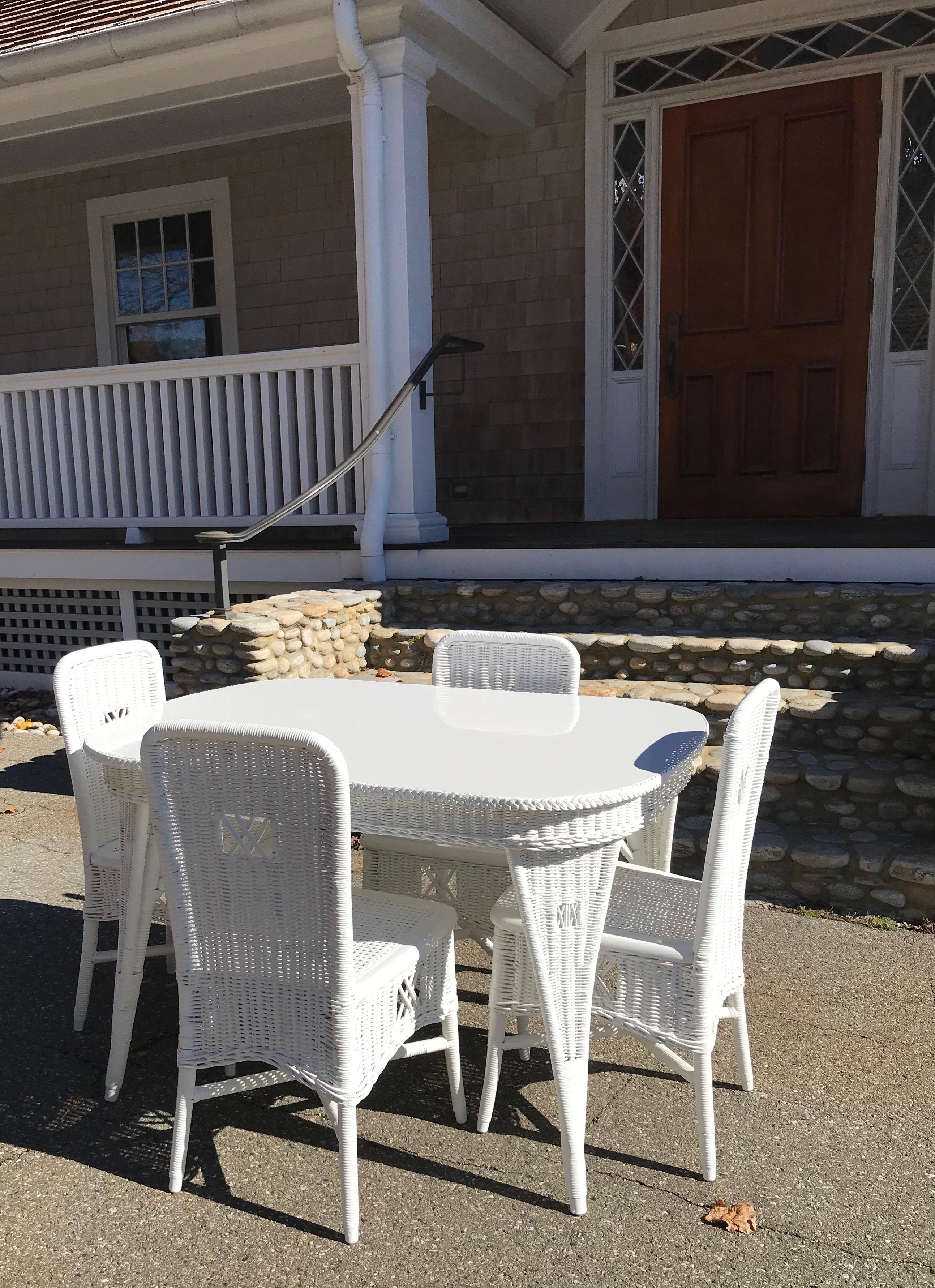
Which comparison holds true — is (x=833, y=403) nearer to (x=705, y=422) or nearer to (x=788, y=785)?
(x=705, y=422)

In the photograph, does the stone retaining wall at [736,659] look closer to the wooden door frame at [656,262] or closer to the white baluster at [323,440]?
the white baluster at [323,440]

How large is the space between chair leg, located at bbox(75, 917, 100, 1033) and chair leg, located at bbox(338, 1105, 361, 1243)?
112cm

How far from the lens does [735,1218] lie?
2.02 metres

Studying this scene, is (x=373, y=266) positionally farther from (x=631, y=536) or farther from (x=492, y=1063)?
(x=492, y=1063)

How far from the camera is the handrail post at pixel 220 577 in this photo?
16.3ft

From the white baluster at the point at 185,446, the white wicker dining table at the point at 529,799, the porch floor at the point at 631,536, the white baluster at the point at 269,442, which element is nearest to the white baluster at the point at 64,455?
the porch floor at the point at 631,536

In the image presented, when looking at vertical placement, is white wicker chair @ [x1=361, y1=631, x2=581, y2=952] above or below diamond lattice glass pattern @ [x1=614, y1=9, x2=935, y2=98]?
below

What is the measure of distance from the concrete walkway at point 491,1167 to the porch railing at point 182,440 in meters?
3.75

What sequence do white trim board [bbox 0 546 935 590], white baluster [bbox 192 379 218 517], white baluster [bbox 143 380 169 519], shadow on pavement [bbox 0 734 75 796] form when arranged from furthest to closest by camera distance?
1. white baluster [bbox 143 380 169 519]
2. white baluster [bbox 192 379 218 517]
3. shadow on pavement [bbox 0 734 75 796]
4. white trim board [bbox 0 546 935 590]

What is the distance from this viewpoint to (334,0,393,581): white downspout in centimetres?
516

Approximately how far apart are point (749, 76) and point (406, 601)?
365 cm

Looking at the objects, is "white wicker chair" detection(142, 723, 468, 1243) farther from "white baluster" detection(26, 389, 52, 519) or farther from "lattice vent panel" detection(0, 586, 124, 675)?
"white baluster" detection(26, 389, 52, 519)

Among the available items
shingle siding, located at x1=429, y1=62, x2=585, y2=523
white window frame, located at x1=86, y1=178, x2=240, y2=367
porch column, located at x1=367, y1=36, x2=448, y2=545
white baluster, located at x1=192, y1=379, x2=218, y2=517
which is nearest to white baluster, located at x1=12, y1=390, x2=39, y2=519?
white window frame, located at x1=86, y1=178, x2=240, y2=367

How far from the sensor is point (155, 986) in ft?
10.0
